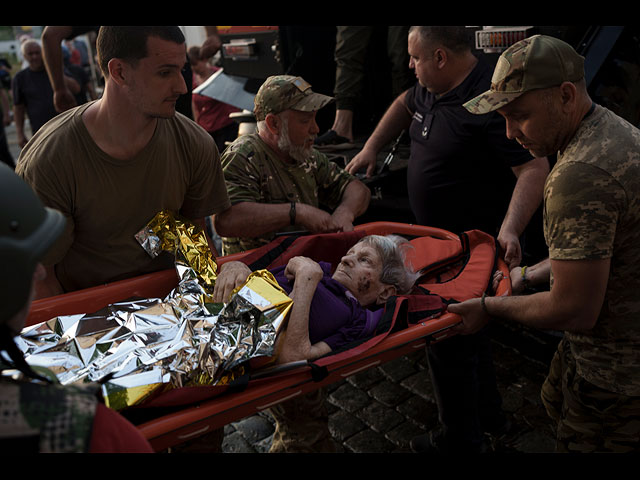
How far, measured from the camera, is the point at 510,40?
3.87m

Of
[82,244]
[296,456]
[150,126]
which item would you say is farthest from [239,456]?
[150,126]

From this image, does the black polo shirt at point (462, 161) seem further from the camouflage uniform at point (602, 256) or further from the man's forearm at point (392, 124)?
the camouflage uniform at point (602, 256)

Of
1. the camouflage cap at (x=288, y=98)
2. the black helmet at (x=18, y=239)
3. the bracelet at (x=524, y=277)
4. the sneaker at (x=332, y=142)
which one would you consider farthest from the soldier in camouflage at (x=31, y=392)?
the sneaker at (x=332, y=142)

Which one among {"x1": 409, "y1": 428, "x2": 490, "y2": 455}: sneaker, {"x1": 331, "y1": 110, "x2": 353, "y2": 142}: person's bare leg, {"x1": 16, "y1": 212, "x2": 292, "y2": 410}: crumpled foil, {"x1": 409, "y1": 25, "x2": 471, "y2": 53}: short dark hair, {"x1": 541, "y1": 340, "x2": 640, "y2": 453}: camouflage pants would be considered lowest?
{"x1": 409, "y1": 428, "x2": 490, "y2": 455}: sneaker

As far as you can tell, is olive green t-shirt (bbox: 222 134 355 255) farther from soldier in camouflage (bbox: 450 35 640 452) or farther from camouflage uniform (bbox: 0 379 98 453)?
camouflage uniform (bbox: 0 379 98 453)

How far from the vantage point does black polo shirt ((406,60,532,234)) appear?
307cm

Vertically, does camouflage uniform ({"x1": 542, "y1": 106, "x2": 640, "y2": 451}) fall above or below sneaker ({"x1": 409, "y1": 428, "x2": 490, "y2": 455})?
above

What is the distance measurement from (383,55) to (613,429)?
177 inches

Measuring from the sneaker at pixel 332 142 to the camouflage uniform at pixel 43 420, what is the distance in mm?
4113

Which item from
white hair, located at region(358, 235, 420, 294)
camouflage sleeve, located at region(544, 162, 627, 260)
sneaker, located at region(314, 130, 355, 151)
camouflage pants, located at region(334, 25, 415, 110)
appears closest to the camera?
camouflage sleeve, located at region(544, 162, 627, 260)

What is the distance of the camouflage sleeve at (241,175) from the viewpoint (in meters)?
3.02

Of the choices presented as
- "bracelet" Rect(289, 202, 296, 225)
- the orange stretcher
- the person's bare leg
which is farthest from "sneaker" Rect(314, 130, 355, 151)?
the orange stretcher

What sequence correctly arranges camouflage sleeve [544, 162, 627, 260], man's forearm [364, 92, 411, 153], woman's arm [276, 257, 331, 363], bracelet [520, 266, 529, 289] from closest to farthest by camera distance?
camouflage sleeve [544, 162, 627, 260], woman's arm [276, 257, 331, 363], bracelet [520, 266, 529, 289], man's forearm [364, 92, 411, 153]

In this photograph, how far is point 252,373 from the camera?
2.09m
